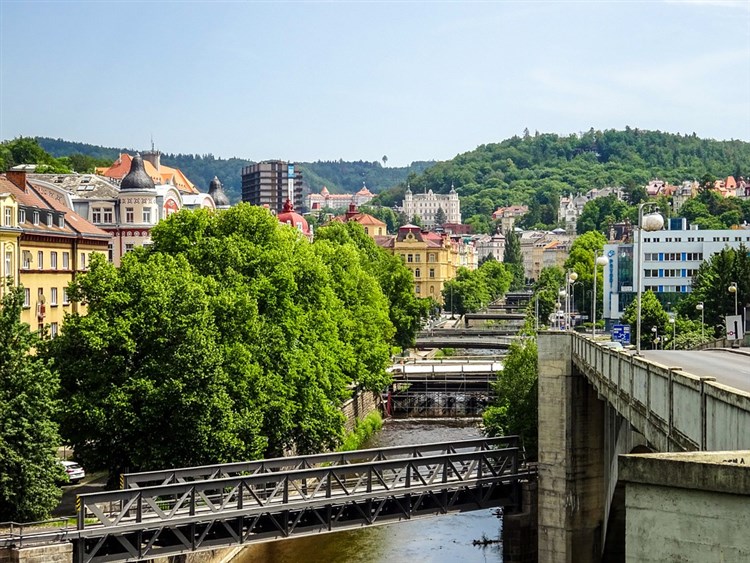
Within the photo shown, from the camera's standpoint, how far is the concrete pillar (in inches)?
1668

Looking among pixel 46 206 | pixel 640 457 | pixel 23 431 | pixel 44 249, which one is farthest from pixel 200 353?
pixel 640 457

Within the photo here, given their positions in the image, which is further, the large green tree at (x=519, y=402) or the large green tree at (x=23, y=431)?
the large green tree at (x=519, y=402)

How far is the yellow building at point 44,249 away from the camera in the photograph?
58125 millimetres

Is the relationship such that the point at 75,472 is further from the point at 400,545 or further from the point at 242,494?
the point at 242,494

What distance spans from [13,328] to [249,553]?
47.0 feet

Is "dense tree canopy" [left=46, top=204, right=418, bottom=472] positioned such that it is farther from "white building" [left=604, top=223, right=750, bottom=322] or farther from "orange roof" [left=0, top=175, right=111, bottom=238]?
"white building" [left=604, top=223, right=750, bottom=322]

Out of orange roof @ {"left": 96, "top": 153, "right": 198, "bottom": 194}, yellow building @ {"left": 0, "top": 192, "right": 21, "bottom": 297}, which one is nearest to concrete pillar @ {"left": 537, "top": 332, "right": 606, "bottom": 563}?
yellow building @ {"left": 0, "top": 192, "right": 21, "bottom": 297}

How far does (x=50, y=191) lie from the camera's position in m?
74.6

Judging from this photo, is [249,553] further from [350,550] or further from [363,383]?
[363,383]

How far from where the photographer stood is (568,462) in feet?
140

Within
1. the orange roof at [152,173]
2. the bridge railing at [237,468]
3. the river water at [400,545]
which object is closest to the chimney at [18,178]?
the river water at [400,545]

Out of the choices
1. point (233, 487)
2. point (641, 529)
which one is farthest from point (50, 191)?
point (641, 529)

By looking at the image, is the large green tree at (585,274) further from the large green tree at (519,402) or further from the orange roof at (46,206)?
the large green tree at (519,402)

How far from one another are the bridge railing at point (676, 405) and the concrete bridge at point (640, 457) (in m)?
0.02
